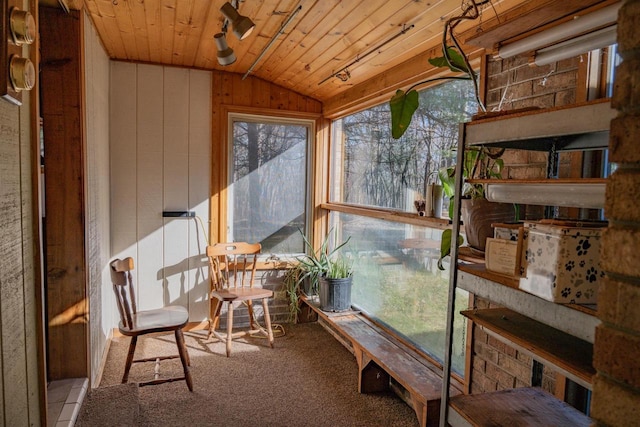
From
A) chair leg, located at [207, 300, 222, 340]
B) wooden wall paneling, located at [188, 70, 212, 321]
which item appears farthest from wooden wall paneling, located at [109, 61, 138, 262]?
chair leg, located at [207, 300, 222, 340]

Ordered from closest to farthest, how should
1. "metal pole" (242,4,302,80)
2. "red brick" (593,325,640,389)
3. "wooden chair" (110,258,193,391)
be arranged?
"red brick" (593,325,640,389)
"metal pole" (242,4,302,80)
"wooden chair" (110,258,193,391)

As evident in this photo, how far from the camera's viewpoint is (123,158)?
139 inches

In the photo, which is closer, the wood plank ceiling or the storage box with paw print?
the storage box with paw print

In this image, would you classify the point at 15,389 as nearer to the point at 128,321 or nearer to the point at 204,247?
the point at 128,321

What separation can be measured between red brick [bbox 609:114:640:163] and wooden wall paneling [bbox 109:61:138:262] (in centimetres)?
354

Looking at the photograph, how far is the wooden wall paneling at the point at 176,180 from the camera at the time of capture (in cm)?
365

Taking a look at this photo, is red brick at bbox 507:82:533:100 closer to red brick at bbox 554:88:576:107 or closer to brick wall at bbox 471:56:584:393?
brick wall at bbox 471:56:584:393

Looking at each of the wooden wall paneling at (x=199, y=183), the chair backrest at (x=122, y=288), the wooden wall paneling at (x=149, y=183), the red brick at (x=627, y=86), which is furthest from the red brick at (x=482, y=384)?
the wooden wall paneling at (x=149, y=183)

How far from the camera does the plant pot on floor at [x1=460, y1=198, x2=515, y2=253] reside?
159 centimetres

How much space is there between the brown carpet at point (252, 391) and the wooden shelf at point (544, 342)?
128 centimetres

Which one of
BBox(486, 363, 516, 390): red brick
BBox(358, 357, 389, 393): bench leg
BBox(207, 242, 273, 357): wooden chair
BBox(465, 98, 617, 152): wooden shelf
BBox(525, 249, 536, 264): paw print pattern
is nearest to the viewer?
BBox(465, 98, 617, 152): wooden shelf

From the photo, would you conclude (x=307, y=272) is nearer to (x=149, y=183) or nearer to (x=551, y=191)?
(x=149, y=183)

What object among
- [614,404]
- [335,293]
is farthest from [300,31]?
[614,404]

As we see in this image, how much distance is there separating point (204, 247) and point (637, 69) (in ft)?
11.6
